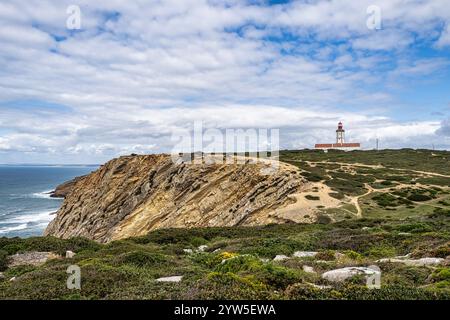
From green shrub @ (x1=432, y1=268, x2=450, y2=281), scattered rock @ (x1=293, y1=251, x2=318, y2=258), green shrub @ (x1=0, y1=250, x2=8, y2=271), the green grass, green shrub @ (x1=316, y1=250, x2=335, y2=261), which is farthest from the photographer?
green shrub @ (x1=0, y1=250, x2=8, y2=271)

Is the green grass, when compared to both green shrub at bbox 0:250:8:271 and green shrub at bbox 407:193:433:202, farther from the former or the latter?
green shrub at bbox 407:193:433:202

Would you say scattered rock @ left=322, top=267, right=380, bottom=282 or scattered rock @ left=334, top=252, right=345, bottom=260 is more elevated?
scattered rock @ left=322, top=267, right=380, bottom=282

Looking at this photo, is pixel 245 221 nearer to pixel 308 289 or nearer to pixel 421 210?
pixel 421 210

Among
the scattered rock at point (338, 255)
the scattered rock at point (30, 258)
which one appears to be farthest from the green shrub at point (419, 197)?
the scattered rock at point (30, 258)

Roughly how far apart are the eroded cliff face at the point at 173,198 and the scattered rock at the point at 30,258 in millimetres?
23583

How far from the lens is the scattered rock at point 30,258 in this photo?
17688mm

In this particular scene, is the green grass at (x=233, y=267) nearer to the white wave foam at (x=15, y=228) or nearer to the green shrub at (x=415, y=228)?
the green shrub at (x=415, y=228)

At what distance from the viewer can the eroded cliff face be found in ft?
146

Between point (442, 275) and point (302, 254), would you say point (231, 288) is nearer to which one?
point (442, 275)

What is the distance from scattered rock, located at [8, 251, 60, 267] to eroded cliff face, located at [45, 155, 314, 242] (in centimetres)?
2358

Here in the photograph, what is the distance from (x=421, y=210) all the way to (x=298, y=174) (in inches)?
628

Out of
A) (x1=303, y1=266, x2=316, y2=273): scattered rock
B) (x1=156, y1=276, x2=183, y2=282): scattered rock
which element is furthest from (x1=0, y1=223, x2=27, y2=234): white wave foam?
(x1=303, y1=266, x2=316, y2=273): scattered rock

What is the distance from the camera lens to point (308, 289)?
8.80 meters
